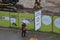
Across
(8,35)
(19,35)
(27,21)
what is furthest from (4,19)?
(19,35)

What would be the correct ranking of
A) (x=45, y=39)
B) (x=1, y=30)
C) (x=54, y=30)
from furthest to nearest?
(x=1, y=30)
(x=54, y=30)
(x=45, y=39)

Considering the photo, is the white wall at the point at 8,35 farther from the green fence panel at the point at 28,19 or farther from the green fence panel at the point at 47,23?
the green fence panel at the point at 47,23

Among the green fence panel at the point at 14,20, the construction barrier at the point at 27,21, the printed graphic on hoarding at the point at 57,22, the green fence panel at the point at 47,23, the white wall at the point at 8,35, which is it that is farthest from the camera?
the green fence panel at the point at 14,20

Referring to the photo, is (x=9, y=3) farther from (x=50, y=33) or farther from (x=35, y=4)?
(x=50, y=33)

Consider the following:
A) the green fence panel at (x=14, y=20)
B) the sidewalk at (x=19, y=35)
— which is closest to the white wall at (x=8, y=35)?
the sidewalk at (x=19, y=35)

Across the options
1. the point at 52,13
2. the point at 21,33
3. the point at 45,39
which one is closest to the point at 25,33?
the point at 21,33

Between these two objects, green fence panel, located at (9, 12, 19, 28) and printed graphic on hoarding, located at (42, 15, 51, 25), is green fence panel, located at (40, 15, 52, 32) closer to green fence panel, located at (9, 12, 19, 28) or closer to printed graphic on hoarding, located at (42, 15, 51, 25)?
printed graphic on hoarding, located at (42, 15, 51, 25)

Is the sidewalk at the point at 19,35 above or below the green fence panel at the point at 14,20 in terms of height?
below

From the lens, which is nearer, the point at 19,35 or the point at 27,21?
the point at 19,35

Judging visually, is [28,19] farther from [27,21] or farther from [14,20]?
[14,20]

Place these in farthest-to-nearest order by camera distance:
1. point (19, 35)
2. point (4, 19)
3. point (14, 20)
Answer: point (4, 19), point (14, 20), point (19, 35)

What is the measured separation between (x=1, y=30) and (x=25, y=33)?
258 cm

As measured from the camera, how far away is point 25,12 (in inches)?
839

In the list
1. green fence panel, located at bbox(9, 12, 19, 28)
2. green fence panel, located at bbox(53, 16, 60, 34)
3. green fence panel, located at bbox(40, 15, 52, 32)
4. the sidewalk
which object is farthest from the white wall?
green fence panel, located at bbox(53, 16, 60, 34)
